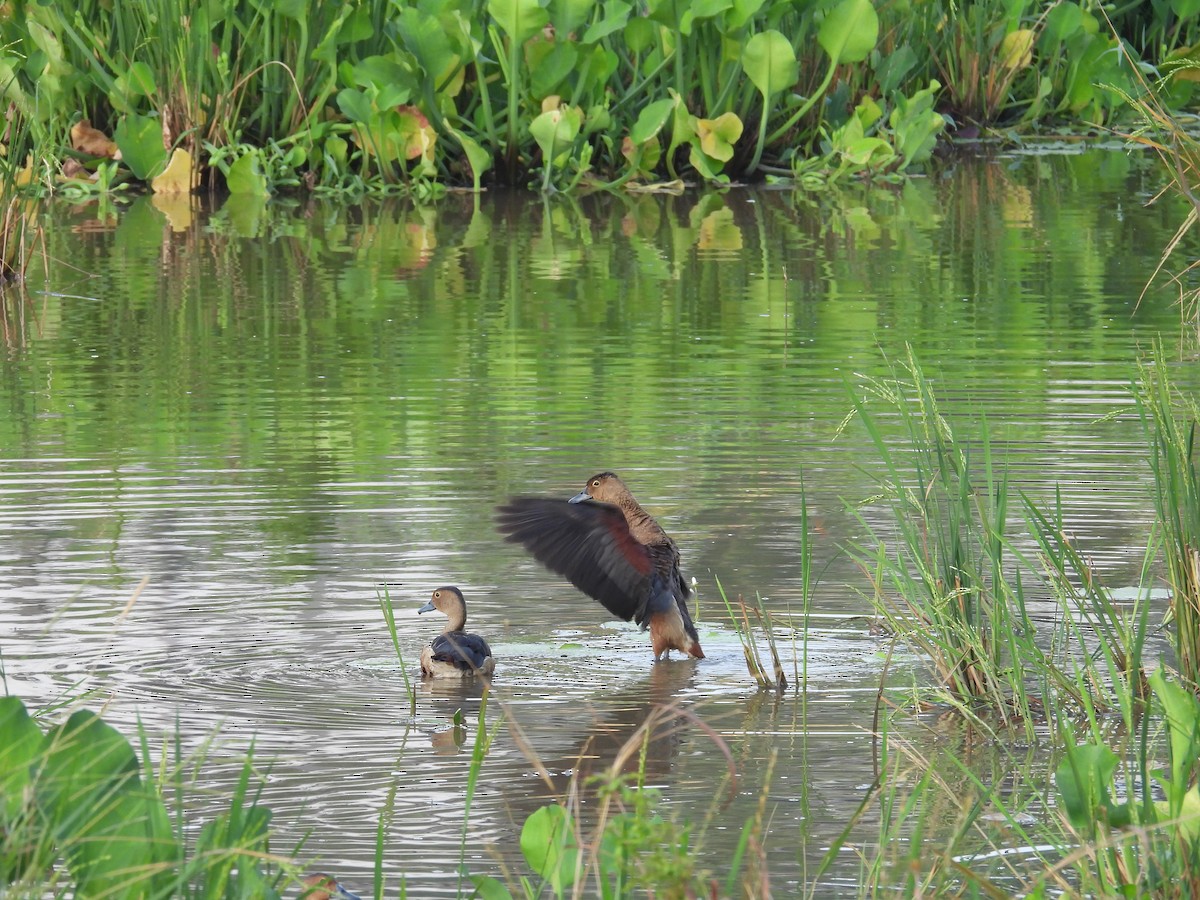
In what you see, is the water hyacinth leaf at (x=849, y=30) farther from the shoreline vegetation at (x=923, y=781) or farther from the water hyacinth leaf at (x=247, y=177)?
the shoreline vegetation at (x=923, y=781)

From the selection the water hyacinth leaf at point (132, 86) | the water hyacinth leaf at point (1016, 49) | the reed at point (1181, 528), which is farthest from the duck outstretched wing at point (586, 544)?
the water hyacinth leaf at point (1016, 49)

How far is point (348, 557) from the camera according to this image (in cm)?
688

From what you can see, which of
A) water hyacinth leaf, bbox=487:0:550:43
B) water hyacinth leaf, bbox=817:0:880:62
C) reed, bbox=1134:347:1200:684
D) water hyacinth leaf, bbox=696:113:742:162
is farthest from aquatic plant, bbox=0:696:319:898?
water hyacinth leaf, bbox=817:0:880:62

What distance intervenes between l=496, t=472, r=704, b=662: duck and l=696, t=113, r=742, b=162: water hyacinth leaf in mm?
10759

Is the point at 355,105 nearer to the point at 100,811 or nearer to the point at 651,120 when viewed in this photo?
the point at 651,120

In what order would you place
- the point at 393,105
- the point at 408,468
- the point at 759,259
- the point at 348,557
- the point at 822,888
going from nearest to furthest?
the point at 822,888 < the point at 348,557 < the point at 408,468 < the point at 759,259 < the point at 393,105

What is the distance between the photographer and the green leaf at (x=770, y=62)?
1633 centimetres

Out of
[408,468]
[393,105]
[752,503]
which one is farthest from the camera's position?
[393,105]

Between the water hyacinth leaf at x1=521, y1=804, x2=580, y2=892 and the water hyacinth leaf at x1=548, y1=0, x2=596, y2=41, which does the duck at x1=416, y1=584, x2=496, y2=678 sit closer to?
the water hyacinth leaf at x1=521, y1=804, x2=580, y2=892

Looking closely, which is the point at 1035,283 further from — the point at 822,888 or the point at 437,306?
the point at 822,888

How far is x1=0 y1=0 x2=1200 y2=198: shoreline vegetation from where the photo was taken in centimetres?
1638

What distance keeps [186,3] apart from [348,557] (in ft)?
33.3

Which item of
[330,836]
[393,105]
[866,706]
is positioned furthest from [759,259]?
[330,836]

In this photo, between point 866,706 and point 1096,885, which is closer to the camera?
point 1096,885
